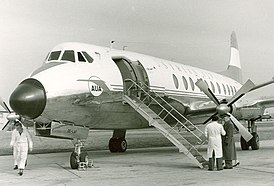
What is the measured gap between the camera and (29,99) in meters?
10.2

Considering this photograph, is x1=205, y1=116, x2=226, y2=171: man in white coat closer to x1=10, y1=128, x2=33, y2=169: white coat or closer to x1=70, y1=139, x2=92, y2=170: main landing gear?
x1=70, y1=139, x2=92, y2=170: main landing gear

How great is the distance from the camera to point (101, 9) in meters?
11.2

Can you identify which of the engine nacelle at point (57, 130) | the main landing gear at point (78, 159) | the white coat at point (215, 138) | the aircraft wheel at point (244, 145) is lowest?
the aircraft wheel at point (244, 145)

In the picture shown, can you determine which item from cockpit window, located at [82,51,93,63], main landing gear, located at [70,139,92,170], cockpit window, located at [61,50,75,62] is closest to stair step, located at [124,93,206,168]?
cockpit window, located at [82,51,93,63]

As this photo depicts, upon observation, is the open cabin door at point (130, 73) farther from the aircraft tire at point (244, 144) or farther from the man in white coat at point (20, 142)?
the aircraft tire at point (244, 144)

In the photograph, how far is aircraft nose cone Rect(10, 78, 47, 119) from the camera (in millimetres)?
10141

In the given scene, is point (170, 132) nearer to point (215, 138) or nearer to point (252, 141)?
point (215, 138)

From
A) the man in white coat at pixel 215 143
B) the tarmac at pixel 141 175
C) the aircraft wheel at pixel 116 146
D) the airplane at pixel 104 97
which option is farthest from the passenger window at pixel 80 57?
the aircraft wheel at pixel 116 146

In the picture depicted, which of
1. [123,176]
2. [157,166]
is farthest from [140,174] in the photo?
[157,166]

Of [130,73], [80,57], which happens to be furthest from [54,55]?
[130,73]

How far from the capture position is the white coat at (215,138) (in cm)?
1139

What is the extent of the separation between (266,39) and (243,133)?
4.06 metres

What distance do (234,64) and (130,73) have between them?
18.1 m

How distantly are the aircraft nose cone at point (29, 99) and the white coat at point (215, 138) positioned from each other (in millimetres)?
4978
